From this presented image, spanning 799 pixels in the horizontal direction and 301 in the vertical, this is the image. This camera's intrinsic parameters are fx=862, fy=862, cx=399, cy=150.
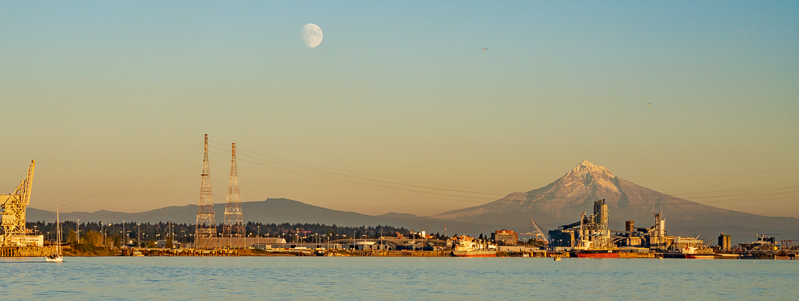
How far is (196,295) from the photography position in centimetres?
6794

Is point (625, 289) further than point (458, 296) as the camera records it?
Yes

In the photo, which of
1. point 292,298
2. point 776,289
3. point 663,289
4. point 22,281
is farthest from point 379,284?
point 776,289

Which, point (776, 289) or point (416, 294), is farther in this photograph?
point (776, 289)

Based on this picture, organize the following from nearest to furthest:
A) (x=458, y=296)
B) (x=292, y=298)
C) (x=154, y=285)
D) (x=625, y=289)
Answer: (x=292, y=298)
(x=458, y=296)
(x=154, y=285)
(x=625, y=289)

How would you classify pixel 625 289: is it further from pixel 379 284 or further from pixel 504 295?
pixel 379 284

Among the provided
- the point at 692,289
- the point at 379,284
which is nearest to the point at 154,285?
the point at 379,284

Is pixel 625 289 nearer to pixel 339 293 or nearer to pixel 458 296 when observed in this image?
pixel 458 296

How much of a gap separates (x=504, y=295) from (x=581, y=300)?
6975 mm

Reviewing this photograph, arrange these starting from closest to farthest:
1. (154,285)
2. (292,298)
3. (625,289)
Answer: (292,298) < (154,285) < (625,289)

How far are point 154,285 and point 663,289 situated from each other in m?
49.3

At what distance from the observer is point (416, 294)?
7194 cm

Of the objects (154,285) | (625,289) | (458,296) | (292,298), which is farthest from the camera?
(625,289)

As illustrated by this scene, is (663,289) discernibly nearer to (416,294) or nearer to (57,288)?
(416,294)

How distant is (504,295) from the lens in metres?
74.0
